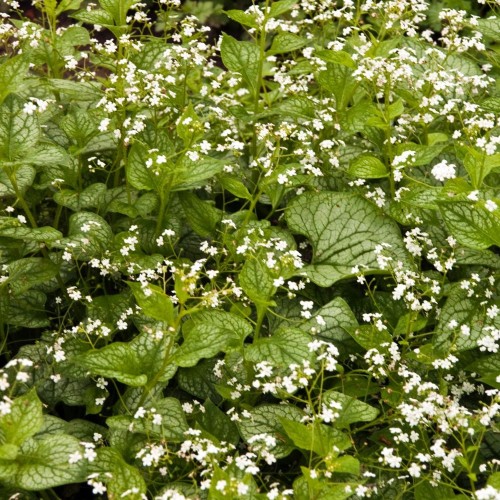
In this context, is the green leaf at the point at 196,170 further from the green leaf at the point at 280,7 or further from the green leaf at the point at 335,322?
the green leaf at the point at 280,7

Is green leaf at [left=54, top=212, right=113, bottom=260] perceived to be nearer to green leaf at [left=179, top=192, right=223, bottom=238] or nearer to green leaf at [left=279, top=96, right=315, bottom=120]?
green leaf at [left=179, top=192, right=223, bottom=238]

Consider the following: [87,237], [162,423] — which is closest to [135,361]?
[162,423]

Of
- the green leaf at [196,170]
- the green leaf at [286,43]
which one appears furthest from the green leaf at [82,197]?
the green leaf at [286,43]

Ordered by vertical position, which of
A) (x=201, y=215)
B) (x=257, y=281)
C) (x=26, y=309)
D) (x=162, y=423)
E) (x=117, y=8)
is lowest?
(x=26, y=309)

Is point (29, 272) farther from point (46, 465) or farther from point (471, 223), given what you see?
point (471, 223)

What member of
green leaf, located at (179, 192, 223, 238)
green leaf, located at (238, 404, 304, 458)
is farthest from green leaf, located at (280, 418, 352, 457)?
green leaf, located at (179, 192, 223, 238)

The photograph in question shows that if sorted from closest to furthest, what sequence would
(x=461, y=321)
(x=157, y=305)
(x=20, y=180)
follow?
1. (x=157, y=305)
2. (x=461, y=321)
3. (x=20, y=180)
